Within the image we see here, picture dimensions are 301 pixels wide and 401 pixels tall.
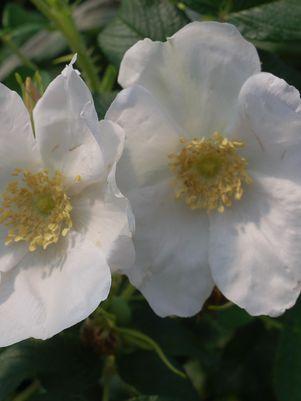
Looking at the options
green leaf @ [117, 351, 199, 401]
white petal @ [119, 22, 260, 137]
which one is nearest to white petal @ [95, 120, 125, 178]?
white petal @ [119, 22, 260, 137]

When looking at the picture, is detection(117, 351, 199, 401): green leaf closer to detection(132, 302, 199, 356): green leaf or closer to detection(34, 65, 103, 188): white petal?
detection(132, 302, 199, 356): green leaf

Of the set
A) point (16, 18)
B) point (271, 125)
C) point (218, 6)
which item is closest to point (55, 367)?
point (271, 125)

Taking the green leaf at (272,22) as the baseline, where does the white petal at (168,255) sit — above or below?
below

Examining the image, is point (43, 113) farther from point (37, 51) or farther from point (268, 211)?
point (37, 51)

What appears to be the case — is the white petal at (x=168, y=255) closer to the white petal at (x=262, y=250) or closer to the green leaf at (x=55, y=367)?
the white petal at (x=262, y=250)

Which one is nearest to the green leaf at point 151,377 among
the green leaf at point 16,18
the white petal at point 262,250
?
the white petal at point 262,250

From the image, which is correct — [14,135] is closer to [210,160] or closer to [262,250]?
[210,160]
